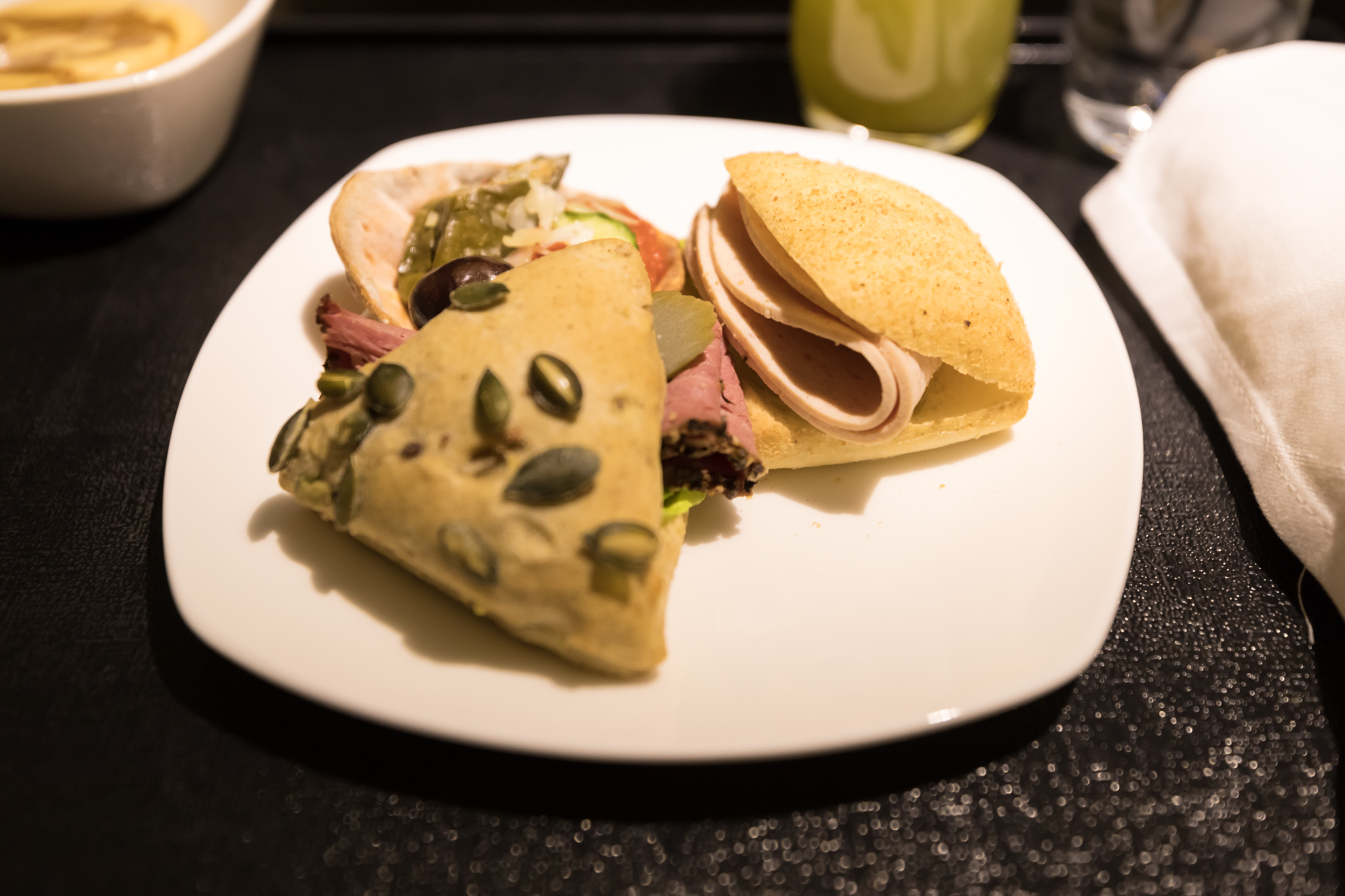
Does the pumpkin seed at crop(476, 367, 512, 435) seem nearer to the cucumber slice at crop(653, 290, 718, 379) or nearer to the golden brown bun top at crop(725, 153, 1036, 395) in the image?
the cucumber slice at crop(653, 290, 718, 379)

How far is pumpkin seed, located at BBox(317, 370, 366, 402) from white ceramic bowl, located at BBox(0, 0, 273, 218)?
5.16 feet

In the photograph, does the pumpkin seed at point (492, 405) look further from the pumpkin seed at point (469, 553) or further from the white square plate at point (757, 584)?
the white square plate at point (757, 584)

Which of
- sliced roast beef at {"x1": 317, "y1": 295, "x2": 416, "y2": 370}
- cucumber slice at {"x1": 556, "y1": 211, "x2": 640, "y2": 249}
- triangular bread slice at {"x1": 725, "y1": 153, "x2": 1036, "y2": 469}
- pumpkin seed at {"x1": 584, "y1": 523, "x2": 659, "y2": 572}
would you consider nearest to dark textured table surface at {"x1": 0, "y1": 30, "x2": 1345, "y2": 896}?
pumpkin seed at {"x1": 584, "y1": 523, "x2": 659, "y2": 572}

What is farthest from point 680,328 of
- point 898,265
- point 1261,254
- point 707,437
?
point 1261,254

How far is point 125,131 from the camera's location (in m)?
2.67

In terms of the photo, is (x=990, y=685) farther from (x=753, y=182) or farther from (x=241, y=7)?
(x=241, y=7)

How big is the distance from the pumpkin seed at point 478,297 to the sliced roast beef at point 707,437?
0.42 m

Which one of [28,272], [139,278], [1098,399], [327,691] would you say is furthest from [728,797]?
[28,272]

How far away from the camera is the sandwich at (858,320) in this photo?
197 centimetres

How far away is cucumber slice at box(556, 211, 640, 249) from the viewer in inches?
93.7

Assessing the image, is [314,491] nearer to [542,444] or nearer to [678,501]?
[542,444]

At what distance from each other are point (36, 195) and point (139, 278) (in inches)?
16.8

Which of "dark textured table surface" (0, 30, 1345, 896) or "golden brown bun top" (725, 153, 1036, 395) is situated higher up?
"golden brown bun top" (725, 153, 1036, 395)

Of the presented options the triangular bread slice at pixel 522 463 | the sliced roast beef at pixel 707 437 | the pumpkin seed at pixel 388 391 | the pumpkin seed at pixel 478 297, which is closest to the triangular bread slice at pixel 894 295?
the sliced roast beef at pixel 707 437
